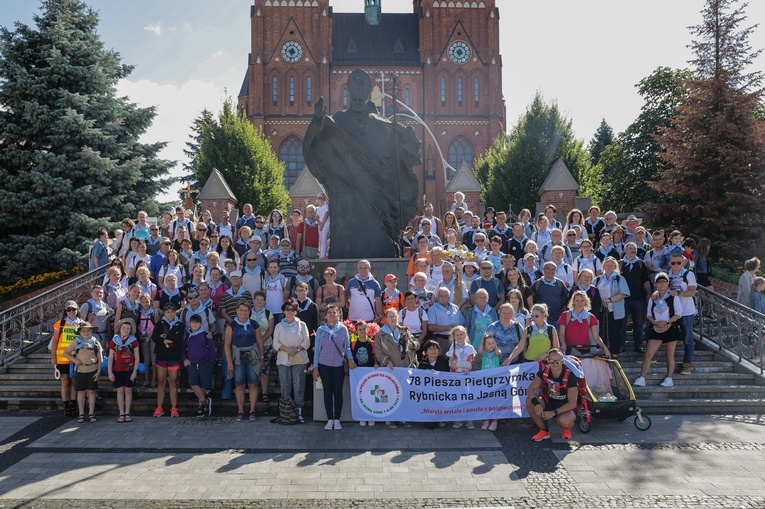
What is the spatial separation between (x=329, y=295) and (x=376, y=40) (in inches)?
2040

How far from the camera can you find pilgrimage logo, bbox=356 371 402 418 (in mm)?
8219

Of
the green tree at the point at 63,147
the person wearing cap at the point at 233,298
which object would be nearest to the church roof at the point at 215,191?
→ the green tree at the point at 63,147

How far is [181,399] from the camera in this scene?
9203 millimetres

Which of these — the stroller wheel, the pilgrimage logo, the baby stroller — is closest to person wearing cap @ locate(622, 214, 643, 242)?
the baby stroller

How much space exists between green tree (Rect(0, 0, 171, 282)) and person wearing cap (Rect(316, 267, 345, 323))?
13.3 meters

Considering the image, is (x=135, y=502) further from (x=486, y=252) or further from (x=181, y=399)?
(x=486, y=252)

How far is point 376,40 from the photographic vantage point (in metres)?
56.6

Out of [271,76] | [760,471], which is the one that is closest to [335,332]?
[760,471]

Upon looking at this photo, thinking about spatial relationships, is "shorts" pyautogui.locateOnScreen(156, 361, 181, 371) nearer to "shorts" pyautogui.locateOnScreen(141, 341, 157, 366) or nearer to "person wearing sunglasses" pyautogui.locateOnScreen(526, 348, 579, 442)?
"shorts" pyautogui.locateOnScreen(141, 341, 157, 366)

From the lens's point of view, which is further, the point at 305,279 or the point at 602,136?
the point at 602,136

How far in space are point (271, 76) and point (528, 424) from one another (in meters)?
48.5

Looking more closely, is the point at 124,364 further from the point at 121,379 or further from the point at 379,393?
the point at 379,393

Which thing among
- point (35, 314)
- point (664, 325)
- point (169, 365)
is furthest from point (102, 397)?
point (664, 325)

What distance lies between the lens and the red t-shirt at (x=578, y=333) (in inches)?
336
